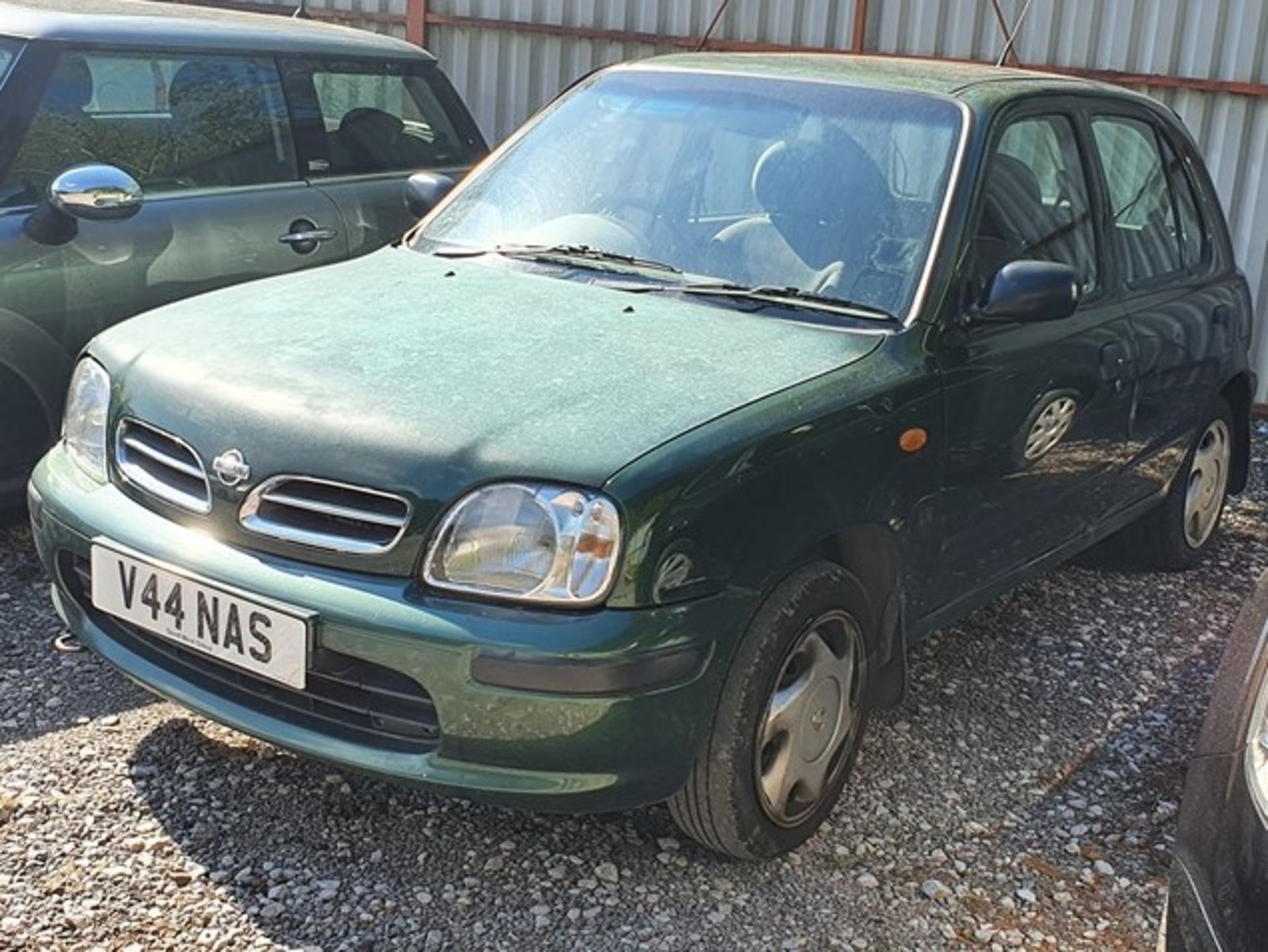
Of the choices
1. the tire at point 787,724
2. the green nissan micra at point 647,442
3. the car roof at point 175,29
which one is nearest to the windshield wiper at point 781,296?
the green nissan micra at point 647,442

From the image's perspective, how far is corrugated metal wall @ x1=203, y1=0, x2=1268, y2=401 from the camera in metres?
7.75

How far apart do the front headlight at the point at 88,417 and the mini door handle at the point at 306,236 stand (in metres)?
1.80

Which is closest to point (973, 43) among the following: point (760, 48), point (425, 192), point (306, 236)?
point (760, 48)

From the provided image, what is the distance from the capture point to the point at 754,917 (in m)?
2.97

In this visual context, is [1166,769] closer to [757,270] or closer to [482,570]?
[757,270]

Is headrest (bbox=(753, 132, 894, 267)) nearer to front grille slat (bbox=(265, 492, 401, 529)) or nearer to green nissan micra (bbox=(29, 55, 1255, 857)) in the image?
green nissan micra (bbox=(29, 55, 1255, 857))

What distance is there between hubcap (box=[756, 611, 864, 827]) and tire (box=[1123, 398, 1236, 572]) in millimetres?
2300

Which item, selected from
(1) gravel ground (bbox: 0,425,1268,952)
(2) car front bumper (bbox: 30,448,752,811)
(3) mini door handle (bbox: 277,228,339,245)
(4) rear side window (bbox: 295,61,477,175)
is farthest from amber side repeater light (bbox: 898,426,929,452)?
(4) rear side window (bbox: 295,61,477,175)

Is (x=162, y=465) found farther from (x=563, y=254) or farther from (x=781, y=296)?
(x=781, y=296)

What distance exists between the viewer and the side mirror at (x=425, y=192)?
4.52 meters

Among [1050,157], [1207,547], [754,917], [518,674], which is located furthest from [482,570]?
[1207,547]

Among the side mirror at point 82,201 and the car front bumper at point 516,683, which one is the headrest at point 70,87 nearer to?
the side mirror at point 82,201

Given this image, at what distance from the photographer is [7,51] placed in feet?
15.2

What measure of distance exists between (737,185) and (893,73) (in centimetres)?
63
